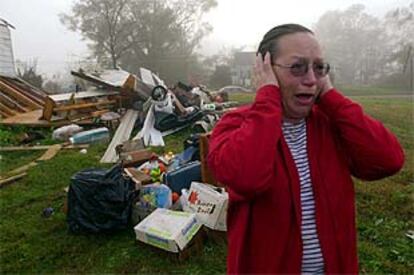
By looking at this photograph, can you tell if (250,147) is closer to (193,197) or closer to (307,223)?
(307,223)

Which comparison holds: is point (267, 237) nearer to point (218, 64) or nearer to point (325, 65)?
point (325, 65)

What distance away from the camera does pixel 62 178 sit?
5395 millimetres

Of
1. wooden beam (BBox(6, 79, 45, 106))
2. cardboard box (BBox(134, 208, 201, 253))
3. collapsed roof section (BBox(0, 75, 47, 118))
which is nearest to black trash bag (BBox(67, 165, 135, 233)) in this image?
cardboard box (BBox(134, 208, 201, 253))

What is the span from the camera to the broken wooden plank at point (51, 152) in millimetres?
6573

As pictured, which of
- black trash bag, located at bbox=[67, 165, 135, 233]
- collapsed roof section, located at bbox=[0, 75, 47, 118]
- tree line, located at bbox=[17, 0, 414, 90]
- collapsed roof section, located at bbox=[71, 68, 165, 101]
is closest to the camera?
black trash bag, located at bbox=[67, 165, 135, 233]

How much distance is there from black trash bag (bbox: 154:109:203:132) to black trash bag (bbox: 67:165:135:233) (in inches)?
177

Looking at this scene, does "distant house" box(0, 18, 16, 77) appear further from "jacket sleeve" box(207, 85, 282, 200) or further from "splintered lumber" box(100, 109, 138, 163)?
"jacket sleeve" box(207, 85, 282, 200)

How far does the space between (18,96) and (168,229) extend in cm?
1020

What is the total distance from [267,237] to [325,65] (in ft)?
2.06

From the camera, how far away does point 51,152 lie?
6938mm

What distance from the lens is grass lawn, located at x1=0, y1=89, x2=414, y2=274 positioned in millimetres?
3021

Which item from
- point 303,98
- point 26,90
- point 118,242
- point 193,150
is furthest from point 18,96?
point 303,98

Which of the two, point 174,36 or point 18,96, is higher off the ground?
point 174,36

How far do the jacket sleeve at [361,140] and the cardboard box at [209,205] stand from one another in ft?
6.64
